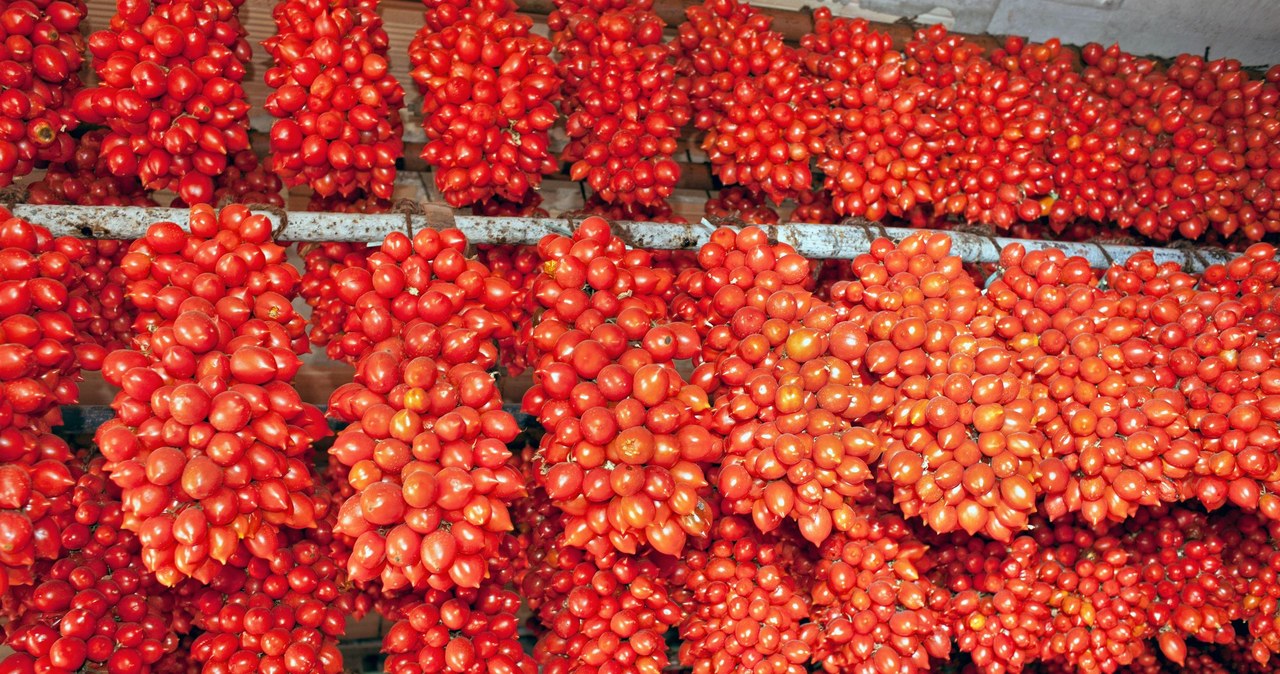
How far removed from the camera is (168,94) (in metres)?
2.25

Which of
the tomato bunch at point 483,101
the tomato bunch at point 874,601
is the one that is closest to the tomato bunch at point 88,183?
the tomato bunch at point 483,101

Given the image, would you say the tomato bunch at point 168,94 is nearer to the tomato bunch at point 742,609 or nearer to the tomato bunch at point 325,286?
the tomato bunch at point 325,286

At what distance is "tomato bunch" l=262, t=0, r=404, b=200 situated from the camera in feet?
7.63

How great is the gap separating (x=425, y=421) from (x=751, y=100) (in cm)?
176

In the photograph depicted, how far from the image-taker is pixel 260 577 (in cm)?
237

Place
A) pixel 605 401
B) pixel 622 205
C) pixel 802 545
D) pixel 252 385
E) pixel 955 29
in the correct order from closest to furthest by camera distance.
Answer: pixel 252 385, pixel 605 401, pixel 802 545, pixel 622 205, pixel 955 29

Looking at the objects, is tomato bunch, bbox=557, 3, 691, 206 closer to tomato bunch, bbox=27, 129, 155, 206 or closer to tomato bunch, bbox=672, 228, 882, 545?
tomato bunch, bbox=672, 228, 882, 545

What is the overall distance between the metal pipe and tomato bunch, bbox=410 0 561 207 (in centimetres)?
15

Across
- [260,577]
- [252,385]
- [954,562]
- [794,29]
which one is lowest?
[954,562]

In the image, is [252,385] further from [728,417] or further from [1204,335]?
[1204,335]

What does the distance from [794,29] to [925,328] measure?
1818 millimetres

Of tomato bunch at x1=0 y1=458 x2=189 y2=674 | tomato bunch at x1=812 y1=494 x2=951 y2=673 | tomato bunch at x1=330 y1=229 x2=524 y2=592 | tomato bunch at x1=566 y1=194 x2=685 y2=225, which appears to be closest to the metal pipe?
tomato bunch at x1=330 y1=229 x2=524 y2=592

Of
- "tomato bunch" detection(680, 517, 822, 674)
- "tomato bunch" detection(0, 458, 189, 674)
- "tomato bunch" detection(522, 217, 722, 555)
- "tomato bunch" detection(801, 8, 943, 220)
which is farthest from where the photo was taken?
"tomato bunch" detection(801, 8, 943, 220)

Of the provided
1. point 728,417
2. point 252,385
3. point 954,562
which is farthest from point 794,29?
point 252,385
